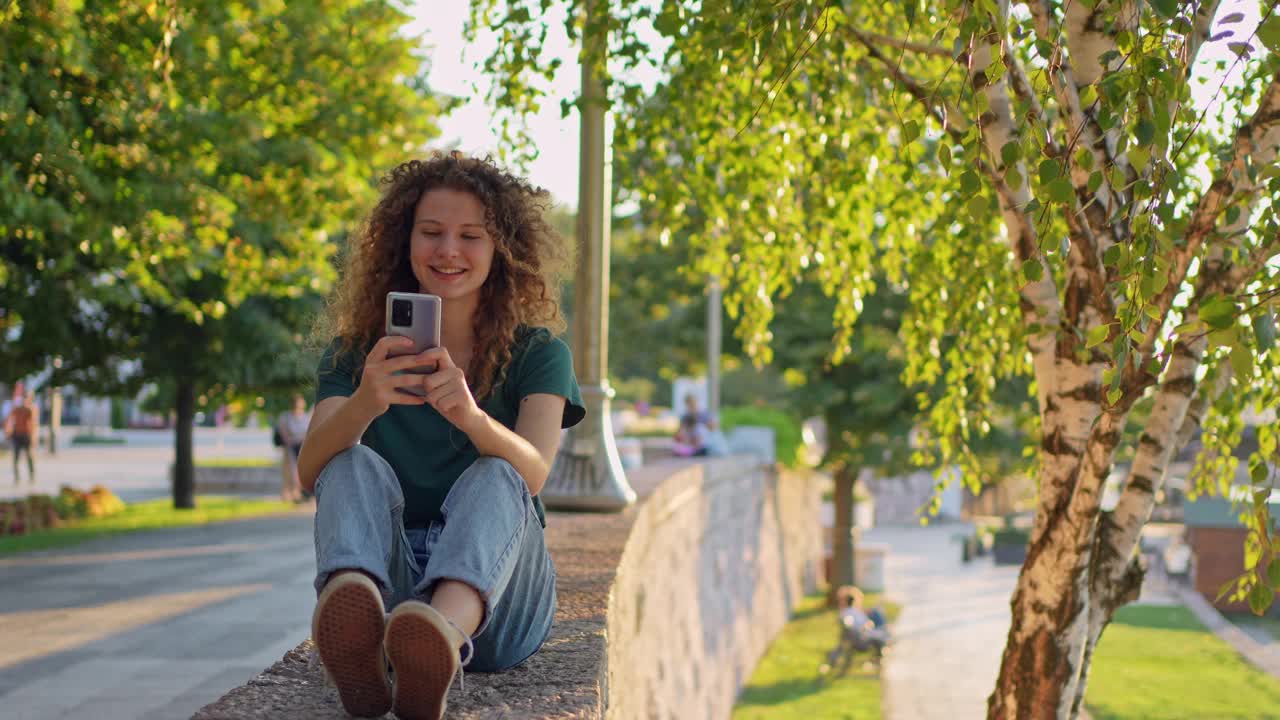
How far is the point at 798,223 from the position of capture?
6.32 meters

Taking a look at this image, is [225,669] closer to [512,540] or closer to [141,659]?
[141,659]

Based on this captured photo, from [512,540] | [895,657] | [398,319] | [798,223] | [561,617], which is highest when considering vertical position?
[798,223]

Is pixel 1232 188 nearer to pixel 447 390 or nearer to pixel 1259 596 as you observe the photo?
pixel 1259 596

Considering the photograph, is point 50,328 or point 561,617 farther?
point 50,328

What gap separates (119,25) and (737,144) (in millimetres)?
6150

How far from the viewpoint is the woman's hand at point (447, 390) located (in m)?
2.64

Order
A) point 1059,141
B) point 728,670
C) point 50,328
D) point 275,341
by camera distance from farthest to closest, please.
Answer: point 275,341 < point 50,328 < point 728,670 < point 1059,141

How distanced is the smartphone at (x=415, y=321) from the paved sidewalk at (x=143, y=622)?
3.75m

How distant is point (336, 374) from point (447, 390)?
49 centimetres

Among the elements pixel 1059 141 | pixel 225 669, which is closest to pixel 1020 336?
pixel 1059 141

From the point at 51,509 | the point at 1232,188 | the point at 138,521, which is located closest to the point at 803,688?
the point at 138,521

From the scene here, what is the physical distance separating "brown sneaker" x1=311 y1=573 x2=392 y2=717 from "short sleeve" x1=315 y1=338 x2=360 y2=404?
25.2 inches

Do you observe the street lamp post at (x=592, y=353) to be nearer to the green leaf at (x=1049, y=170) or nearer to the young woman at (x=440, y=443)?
the young woman at (x=440, y=443)

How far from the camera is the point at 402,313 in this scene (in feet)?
8.77
